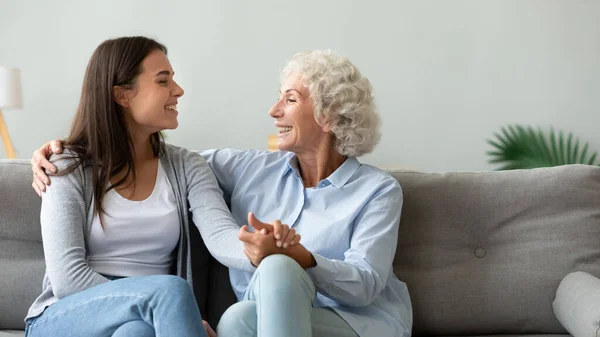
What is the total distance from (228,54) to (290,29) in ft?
1.47

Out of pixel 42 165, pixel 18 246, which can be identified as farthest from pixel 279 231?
pixel 18 246

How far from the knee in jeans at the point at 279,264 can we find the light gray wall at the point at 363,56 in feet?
11.4

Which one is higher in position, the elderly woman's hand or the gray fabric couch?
the elderly woman's hand

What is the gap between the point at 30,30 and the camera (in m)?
5.23

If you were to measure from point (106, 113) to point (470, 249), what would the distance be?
1.15m

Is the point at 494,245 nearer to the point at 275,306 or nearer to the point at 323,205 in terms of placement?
the point at 323,205

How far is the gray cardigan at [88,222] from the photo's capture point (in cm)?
192

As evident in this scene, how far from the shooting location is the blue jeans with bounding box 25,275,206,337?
168cm

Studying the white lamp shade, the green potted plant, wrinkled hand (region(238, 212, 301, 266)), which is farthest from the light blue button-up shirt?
the green potted plant

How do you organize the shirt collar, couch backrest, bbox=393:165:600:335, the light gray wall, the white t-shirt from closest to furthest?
1. the white t-shirt
2. the shirt collar
3. couch backrest, bbox=393:165:600:335
4. the light gray wall

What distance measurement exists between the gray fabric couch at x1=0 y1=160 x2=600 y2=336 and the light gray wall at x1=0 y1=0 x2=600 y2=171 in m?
2.82

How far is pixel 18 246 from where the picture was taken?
2285 mm

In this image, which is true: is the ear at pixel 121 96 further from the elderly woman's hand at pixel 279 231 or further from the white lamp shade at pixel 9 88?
the white lamp shade at pixel 9 88

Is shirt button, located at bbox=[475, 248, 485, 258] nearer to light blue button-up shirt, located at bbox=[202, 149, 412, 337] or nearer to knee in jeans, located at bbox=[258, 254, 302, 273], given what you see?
light blue button-up shirt, located at bbox=[202, 149, 412, 337]
